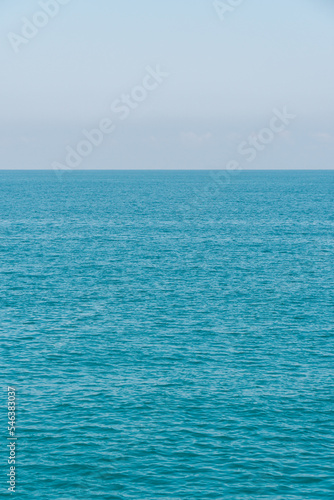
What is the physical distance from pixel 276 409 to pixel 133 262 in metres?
61.4

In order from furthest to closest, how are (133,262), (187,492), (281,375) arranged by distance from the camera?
1. (133,262)
2. (281,375)
3. (187,492)

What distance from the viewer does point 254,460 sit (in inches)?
1779

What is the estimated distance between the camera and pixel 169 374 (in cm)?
5994

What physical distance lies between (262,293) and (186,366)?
102 feet

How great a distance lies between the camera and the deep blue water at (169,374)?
43.8 meters

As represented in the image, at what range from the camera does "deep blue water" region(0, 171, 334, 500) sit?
43.8m

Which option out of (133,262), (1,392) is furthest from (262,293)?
(1,392)

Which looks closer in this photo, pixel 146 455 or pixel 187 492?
pixel 187 492

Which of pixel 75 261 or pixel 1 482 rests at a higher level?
pixel 75 261

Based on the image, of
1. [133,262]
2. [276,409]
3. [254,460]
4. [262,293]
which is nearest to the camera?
[254,460]

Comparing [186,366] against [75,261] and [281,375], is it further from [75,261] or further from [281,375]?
[75,261]

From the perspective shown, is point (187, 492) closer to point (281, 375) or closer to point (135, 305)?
point (281, 375)

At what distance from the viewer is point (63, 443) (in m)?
47.4

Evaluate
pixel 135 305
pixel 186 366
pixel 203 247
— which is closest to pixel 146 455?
pixel 186 366
